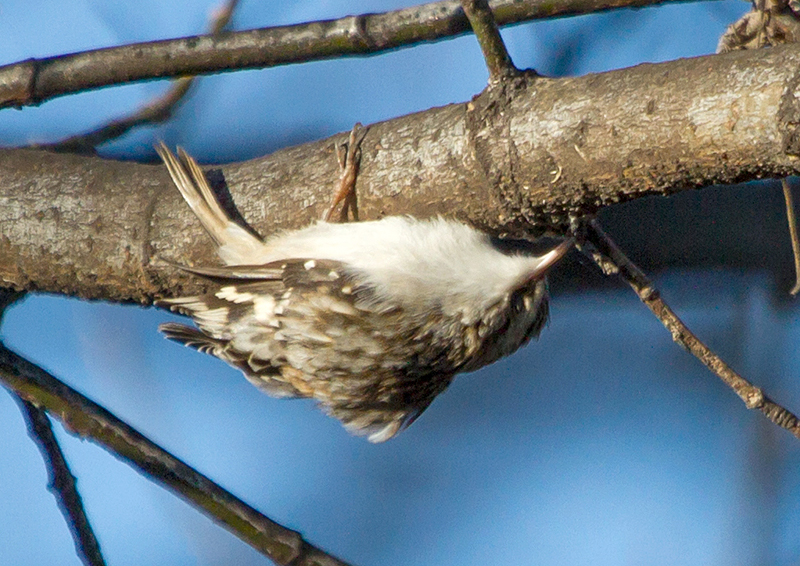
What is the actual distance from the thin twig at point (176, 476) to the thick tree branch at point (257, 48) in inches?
23.9

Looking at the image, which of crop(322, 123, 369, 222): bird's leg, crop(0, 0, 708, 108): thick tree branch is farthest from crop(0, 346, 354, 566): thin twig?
crop(0, 0, 708, 108): thick tree branch

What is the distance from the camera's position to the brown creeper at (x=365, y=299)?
142 cm

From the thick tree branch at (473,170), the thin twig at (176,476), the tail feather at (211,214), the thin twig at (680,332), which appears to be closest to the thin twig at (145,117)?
the thick tree branch at (473,170)

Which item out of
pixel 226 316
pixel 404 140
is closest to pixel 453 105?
pixel 404 140

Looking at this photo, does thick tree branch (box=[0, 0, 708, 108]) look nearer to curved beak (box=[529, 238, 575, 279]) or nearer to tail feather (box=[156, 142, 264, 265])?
tail feather (box=[156, 142, 264, 265])

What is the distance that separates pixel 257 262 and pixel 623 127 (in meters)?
0.67

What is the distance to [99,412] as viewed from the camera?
3.85ft

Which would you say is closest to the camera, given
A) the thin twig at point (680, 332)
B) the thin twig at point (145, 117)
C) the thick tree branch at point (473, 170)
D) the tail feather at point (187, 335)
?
the thick tree branch at point (473, 170)

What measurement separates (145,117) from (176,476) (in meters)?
1.00

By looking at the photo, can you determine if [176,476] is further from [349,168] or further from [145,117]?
[145,117]

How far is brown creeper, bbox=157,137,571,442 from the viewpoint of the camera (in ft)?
4.66

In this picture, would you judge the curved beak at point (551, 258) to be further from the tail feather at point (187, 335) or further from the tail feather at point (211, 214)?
the tail feather at point (187, 335)

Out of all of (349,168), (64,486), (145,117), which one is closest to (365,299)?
(349,168)

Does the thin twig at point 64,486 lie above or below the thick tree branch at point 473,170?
below
